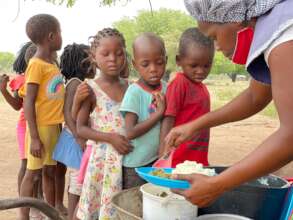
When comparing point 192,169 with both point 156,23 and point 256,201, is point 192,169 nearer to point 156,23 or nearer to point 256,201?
point 256,201

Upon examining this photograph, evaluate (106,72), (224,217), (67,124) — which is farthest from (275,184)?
(67,124)

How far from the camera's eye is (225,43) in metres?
1.39

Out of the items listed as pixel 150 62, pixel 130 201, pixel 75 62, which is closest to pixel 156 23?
pixel 75 62

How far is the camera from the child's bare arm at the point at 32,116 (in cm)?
359

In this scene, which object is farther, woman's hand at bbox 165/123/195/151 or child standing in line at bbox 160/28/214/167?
child standing in line at bbox 160/28/214/167

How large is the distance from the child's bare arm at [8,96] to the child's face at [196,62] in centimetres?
217

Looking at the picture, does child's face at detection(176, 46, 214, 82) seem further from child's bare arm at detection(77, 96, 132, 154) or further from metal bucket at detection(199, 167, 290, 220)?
metal bucket at detection(199, 167, 290, 220)

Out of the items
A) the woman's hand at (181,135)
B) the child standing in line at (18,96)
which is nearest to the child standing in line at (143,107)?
the woman's hand at (181,135)

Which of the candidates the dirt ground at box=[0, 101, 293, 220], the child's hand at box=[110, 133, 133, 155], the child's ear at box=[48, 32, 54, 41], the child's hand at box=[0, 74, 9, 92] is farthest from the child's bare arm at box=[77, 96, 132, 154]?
the dirt ground at box=[0, 101, 293, 220]

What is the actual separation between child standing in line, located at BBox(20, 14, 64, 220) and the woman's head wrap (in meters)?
2.44

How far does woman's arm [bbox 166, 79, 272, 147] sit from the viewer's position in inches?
70.2

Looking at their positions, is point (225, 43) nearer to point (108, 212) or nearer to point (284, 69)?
point (284, 69)

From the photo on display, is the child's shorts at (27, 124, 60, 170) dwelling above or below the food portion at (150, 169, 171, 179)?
below

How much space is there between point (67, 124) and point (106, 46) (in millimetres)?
912
